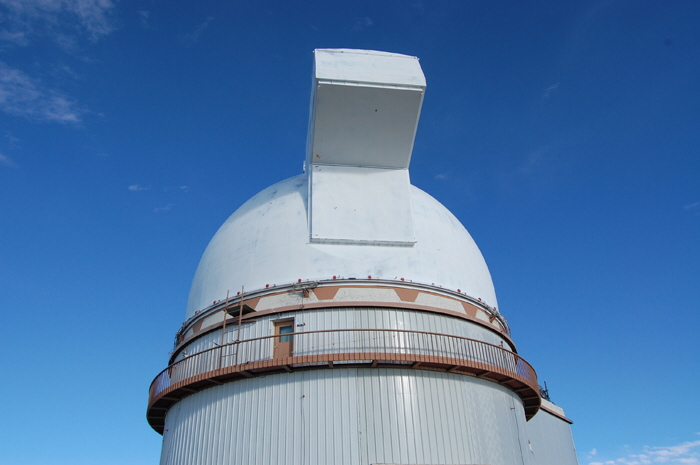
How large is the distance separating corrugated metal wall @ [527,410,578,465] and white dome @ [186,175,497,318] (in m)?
6.73

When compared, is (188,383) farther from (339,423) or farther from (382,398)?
(382,398)

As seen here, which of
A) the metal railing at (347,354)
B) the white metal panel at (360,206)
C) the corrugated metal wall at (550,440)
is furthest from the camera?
the corrugated metal wall at (550,440)

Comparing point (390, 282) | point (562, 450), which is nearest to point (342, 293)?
point (390, 282)

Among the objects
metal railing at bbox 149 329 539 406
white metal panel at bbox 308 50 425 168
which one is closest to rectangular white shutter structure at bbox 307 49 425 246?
white metal panel at bbox 308 50 425 168

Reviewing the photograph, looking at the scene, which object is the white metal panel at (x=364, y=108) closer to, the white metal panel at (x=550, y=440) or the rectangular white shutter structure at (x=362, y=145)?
the rectangular white shutter structure at (x=362, y=145)

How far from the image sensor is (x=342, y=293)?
13992 mm

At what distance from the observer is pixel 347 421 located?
12.3 m

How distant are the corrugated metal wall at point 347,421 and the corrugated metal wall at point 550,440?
701cm

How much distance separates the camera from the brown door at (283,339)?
13.5 m

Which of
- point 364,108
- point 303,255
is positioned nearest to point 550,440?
point 303,255

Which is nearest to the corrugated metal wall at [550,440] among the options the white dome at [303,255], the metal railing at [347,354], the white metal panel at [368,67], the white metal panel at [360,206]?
the white dome at [303,255]

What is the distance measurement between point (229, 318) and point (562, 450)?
17.4m

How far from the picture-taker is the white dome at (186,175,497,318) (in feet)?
47.7

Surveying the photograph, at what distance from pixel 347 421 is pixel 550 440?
1391 centimetres
